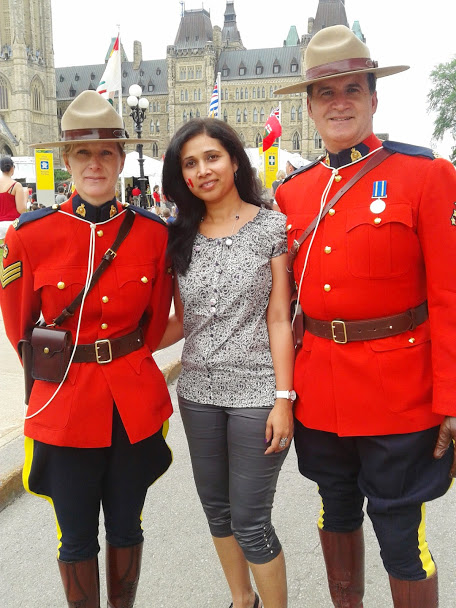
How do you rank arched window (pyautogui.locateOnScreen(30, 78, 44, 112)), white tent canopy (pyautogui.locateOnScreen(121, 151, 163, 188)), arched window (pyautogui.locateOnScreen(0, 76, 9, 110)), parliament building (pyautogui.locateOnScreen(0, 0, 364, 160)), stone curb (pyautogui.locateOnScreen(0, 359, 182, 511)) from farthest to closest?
arched window (pyautogui.locateOnScreen(30, 78, 44, 112)), arched window (pyautogui.locateOnScreen(0, 76, 9, 110)), parliament building (pyautogui.locateOnScreen(0, 0, 364, 160)), white tent canopy (pyautogui.locateOnScreen(121, 151, 163, 188)), stone curb (pyautogui.locateOnScreen(0, 359, 182, 511))

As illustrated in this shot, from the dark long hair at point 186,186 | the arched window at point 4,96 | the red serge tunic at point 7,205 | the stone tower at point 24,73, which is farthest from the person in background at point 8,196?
the arched window at point 4,96

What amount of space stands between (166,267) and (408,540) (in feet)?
4.24

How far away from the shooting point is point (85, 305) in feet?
7.05

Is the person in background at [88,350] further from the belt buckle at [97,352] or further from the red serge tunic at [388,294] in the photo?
the red serge tunic at [388,294]

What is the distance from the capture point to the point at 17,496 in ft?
11.4

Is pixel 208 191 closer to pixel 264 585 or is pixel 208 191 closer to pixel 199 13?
pixel 264 585

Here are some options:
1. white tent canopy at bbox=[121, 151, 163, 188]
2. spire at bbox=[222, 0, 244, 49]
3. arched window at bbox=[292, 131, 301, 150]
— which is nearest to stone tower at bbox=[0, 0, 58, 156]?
spire at bbox=[222, 0, 244, 49]

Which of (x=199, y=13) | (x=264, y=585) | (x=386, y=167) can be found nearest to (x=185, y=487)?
(x=264, y=585)

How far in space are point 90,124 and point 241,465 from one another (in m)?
1.33

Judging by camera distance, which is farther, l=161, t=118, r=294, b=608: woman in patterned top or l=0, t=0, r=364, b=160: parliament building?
l=0, t=0, r=364, b=160: parliament building

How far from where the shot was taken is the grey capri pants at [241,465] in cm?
215

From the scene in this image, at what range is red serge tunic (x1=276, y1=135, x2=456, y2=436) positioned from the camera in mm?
1962

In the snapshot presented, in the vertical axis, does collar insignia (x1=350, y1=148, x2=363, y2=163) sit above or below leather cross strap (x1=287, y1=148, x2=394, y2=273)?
above

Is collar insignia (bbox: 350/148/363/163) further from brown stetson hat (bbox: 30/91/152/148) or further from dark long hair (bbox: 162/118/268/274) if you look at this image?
brown stetson hat (bbox: 30/91/152/148)
